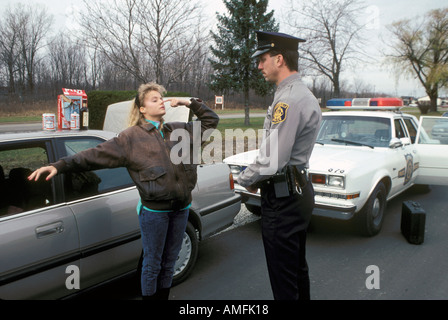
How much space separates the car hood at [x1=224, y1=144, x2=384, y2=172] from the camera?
14.2ft

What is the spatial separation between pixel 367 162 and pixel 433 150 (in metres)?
2.21

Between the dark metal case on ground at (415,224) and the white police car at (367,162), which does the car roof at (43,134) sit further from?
the dark metal case on ground at (415,224)

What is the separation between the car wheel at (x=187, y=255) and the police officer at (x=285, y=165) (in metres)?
1.19

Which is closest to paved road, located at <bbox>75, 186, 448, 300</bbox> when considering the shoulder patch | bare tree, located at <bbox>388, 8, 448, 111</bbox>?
the shoulder patch

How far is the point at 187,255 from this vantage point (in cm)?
336

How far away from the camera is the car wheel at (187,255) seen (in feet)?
10.8

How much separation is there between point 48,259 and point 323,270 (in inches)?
103

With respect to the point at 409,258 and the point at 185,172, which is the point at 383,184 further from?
the point at 185,172

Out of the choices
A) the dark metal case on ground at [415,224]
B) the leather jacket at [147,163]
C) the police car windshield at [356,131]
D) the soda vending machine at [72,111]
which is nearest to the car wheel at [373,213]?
the dark metal case on ground at [415,224]

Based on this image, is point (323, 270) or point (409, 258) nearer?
point (323, 270)

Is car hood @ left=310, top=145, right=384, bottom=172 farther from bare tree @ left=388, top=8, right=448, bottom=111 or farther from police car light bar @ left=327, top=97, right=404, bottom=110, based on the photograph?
bare tree @ left=388, top=8, right=448, bottom=111

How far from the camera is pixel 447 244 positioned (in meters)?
4.31

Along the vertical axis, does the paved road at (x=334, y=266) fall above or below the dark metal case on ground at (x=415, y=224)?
below
